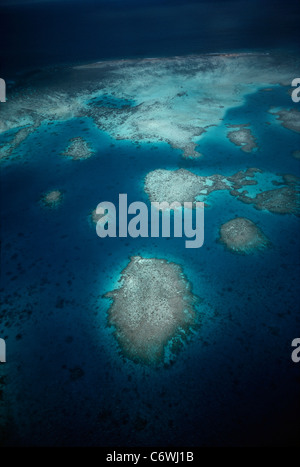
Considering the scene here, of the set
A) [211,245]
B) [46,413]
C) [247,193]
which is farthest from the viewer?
[247,193]

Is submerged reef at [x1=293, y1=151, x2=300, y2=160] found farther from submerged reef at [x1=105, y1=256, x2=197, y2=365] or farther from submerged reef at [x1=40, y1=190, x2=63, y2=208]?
submerged reef at [x1=40, y1=190, x2=63, y2=208]

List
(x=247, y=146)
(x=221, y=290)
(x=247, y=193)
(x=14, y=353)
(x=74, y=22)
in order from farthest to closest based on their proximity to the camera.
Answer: (x=74, y=22), (x=247, y=146), (x=247, y=193), (x=221, y=290), (x=14, y=353)

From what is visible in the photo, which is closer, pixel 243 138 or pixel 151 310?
pixel 151 310

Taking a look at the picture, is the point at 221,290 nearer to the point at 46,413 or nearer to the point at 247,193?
the point at 247,193

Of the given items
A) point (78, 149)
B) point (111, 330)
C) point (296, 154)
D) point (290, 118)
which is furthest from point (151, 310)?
point (290, 118)

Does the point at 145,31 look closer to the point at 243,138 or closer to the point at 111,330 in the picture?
the point at 243,138

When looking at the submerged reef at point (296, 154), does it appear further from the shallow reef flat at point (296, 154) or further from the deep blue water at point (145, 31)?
the deep blue water at point (145, 31)

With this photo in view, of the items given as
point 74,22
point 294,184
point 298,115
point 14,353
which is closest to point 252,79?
point 298,115

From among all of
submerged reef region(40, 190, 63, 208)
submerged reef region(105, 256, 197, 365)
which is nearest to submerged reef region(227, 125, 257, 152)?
submerged reef region(105, 256, 197, 365)

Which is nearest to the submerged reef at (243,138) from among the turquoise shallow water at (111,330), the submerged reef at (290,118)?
the turquoise shallow water at (111,330)
